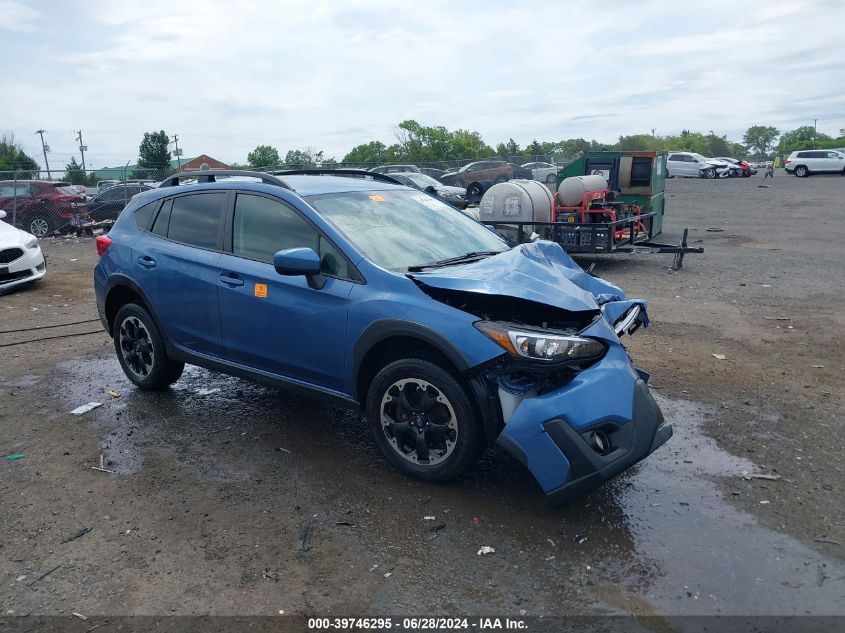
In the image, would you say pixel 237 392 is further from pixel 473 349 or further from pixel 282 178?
pixel 473 349

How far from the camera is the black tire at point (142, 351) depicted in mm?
5688

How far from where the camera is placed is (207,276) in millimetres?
5102

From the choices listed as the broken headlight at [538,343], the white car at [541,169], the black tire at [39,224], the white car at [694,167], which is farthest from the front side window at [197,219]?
the white car at [694,167]

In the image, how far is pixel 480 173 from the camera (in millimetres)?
31609

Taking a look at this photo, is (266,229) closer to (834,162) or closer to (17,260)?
(17,260)

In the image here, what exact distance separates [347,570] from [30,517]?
1975 mm

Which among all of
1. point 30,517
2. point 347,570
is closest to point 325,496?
point 347,570

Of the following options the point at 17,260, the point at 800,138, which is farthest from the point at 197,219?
A: the point at 800,138

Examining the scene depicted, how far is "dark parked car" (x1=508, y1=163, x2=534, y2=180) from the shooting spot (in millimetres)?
32531

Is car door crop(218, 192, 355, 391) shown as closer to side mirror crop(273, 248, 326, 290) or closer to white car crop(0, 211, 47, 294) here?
side mirror crop(273, 248, 326, 290)

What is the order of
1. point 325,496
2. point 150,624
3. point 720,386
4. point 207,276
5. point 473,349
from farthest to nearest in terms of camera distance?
point 720,386 → point 207,276 → point 325,496 → point 473,349 → point 150,624

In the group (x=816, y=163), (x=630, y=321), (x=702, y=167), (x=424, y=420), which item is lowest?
(x=424, y=420)

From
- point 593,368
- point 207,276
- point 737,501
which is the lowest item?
point 737,501

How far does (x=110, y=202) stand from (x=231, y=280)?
18968 mm
